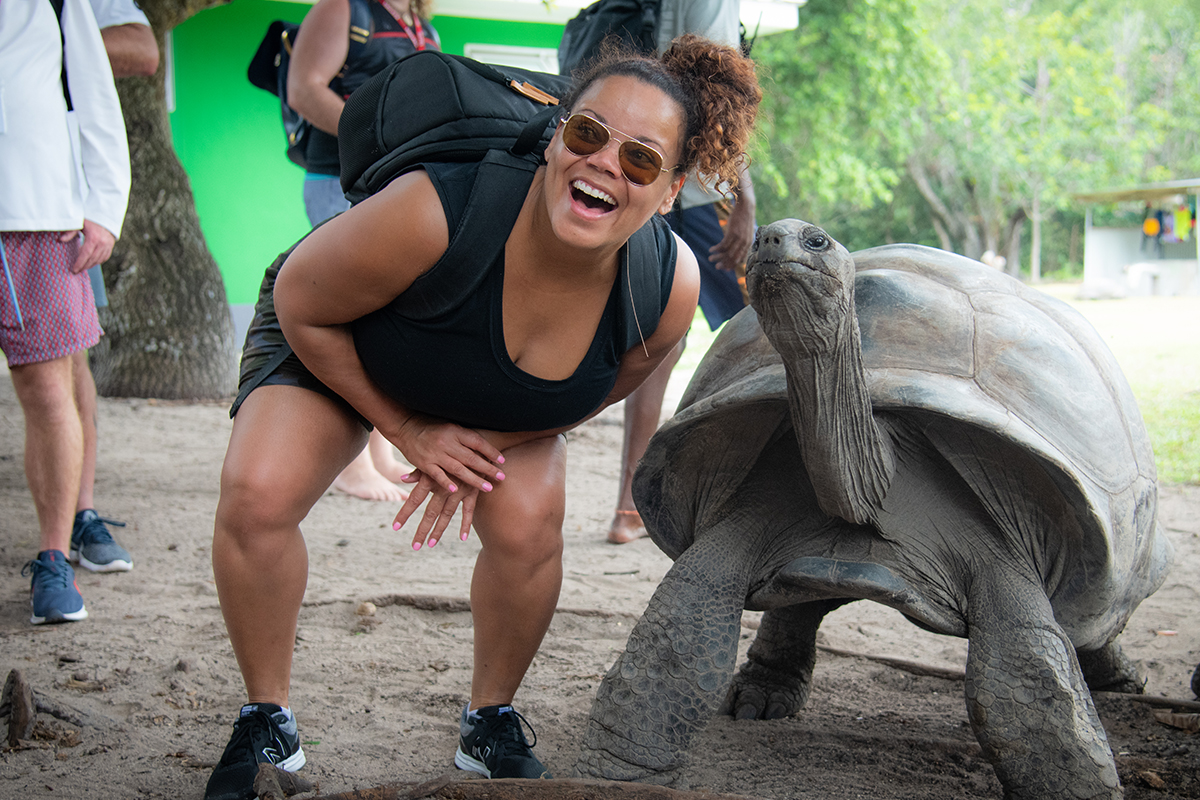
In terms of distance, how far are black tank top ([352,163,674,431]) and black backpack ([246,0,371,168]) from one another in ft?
6.16

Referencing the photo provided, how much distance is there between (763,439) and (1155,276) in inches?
810

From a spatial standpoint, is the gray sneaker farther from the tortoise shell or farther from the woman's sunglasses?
the woman's sunglasses

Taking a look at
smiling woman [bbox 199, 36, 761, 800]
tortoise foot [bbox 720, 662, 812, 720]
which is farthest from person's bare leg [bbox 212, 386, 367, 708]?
tortoise foot [bbox 720, 662, 812, 720]

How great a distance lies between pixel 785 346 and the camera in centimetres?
165

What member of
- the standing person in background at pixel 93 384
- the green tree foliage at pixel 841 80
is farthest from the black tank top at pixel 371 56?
the green tree foliage at pixel 841 80

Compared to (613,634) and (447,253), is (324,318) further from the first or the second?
(613,634)

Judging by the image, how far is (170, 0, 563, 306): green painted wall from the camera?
9523 millimetres

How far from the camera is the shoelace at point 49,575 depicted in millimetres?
2627

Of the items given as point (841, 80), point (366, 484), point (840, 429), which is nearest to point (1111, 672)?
point (840, 429)

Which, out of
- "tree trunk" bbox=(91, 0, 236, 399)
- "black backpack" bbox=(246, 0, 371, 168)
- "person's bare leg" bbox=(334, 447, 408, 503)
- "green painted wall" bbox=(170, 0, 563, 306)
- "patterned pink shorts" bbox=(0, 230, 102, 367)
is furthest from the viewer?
"green painted wall" bbox=(170, 0, 563, 306)

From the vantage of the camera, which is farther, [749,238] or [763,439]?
[749,238]

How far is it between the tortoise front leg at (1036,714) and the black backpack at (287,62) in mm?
2675

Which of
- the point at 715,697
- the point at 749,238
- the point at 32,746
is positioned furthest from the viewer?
the point at 749,238

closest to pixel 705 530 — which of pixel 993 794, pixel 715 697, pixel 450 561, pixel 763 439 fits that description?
pixel 763 439
